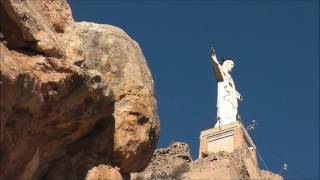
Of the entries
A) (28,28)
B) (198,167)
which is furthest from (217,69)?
(28,28)

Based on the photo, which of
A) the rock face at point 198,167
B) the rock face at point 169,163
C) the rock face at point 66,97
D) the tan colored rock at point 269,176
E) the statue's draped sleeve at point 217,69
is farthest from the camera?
the statue's draped sleeve at point 217,69

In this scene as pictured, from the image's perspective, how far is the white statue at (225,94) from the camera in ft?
94.2

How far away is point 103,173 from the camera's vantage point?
834 cm

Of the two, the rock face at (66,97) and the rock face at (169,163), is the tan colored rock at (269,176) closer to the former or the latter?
the rock face at (169,163)

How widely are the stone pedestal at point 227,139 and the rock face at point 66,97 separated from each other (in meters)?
17.0

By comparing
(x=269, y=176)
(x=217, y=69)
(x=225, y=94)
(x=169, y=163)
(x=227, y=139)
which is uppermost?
(x=217, y=69)

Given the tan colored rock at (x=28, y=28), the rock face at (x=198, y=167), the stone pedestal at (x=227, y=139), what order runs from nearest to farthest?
the tan colored rock at (x=28, y=28) < the rock face at (x=198, y=167) < the stone pedestal at (x=227, y=139)

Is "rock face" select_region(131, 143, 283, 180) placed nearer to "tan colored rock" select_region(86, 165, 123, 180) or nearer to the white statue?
the white statue

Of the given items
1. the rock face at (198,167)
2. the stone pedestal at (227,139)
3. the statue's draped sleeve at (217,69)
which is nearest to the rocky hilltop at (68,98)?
the rock face at (198,167)

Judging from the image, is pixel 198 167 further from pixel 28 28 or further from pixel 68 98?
pixel 28 28

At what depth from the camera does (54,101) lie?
7.42 m

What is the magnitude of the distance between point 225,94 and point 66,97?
2335 cm

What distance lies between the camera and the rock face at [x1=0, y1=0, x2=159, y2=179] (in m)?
7.02

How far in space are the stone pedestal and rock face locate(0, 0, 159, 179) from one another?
17026mm
